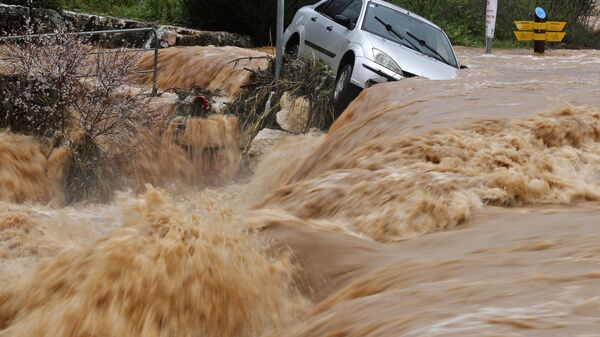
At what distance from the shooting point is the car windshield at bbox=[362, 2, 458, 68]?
10336mm

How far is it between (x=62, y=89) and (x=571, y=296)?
7457mm

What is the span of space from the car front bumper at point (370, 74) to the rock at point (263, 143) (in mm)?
1394

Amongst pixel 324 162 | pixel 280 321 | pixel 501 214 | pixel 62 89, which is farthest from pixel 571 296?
pixel 62 89

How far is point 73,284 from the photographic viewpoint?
15.4ft

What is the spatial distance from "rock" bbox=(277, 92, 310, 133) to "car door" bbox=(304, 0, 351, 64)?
0.57m

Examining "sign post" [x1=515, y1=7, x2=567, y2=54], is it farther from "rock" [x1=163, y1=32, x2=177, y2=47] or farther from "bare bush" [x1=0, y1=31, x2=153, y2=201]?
"bare bush" [x1=0, y1=31, x2=153, y2=201]

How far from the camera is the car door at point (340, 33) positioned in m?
10.2

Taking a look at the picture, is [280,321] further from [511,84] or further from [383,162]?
[511,84]

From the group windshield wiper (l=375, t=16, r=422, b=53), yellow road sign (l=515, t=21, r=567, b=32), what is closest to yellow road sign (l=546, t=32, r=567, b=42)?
yellow road sign (l=515, t=21, r=567, b=32)

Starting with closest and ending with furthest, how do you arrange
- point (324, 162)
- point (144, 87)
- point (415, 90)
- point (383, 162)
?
point (383, 162), point (324, 162), point (415, 90), point (144, 87)

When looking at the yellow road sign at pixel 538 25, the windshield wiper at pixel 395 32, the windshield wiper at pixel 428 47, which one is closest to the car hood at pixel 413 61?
the windshield wiper at pixel 395 32

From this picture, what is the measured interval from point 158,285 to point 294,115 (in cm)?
672

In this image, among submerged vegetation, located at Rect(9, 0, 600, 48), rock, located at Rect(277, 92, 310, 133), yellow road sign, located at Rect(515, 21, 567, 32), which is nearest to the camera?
rock, located at Rect(277, 92, 310, 133)

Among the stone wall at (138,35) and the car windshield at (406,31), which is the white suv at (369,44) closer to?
the car windshield at (406,31)
